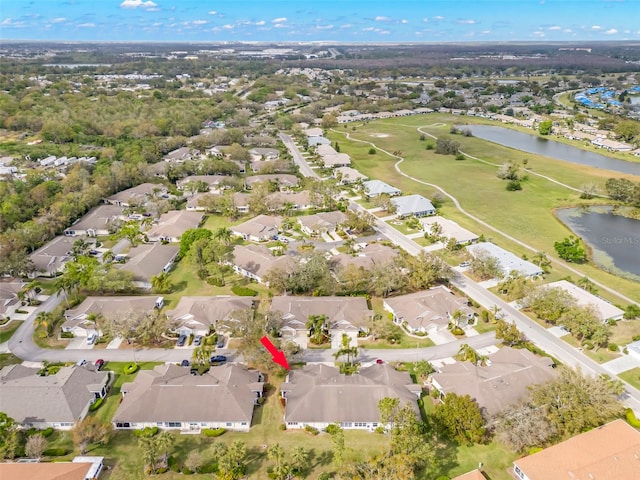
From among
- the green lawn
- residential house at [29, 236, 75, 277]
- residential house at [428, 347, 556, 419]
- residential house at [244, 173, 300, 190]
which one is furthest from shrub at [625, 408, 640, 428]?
residential house at [244, 173, 300, 190]

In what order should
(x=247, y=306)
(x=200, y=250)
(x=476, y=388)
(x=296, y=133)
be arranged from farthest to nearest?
(x=296, y=133) < (x=200, y=250) < (x=247, y=306) < (x=476, y=388)

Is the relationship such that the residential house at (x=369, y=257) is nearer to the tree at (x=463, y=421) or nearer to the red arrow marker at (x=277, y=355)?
the red arrow marker at (x=277, y=355)

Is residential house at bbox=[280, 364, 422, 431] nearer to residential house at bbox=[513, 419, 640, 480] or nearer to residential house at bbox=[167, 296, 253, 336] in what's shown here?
residential house at bbox=[513, 419, 640, 480]

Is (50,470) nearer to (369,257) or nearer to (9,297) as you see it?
(9,297)

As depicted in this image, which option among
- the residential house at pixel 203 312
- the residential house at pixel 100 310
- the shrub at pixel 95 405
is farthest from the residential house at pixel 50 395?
the residential house at pixel 203 312

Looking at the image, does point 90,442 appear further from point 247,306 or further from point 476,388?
point 476,388

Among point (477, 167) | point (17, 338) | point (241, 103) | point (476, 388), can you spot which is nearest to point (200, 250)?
point (17, 338)
